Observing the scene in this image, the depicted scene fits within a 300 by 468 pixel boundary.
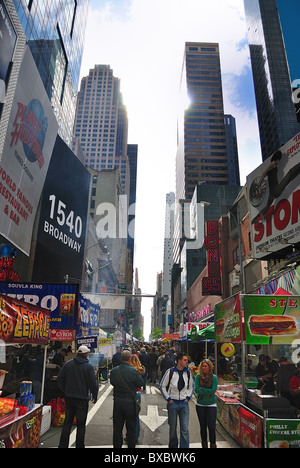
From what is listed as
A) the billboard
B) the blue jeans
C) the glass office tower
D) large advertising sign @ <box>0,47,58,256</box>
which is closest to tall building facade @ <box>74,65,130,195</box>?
the glass office tower

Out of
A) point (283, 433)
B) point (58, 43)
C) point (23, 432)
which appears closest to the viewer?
point (23, 432)

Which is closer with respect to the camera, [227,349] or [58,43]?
[227,349]

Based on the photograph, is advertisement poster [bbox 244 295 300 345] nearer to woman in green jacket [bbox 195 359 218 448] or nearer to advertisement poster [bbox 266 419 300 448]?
woman in green jacket [bbox 195 359 218 448]

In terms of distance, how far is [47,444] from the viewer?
6.55m

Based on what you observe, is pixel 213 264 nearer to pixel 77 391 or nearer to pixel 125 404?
pixel 125 404

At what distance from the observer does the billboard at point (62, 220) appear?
963 inches

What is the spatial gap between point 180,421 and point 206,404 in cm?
68

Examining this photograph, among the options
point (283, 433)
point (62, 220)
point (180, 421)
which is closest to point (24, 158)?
point (180, 421)

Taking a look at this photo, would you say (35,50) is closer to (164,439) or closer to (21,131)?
(21,131)

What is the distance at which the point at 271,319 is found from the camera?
7.53 meters

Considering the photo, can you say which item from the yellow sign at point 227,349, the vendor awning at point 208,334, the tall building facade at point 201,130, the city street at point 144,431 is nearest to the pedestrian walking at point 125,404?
the city street at point 144,431

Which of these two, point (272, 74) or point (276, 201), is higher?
point (272, 74)

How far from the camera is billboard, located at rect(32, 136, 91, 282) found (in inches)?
963

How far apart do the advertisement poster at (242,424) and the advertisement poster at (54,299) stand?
517cm
